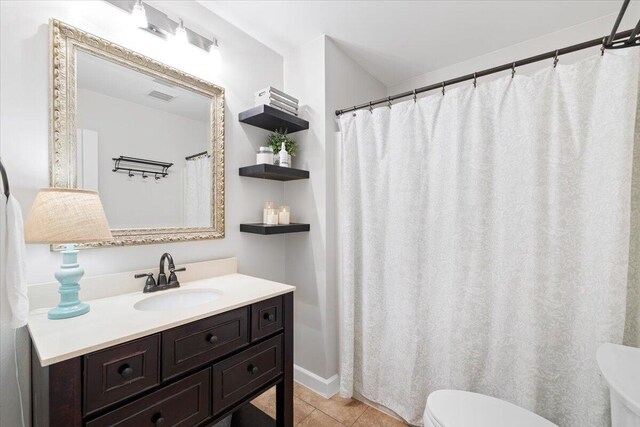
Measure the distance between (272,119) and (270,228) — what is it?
0.73m

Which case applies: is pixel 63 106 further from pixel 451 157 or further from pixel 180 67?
pixel 451 157

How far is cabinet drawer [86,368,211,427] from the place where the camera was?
2.90 feet

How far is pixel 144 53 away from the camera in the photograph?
4.70 feet

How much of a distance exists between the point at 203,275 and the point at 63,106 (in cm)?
102

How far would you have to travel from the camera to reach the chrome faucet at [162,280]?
135cm

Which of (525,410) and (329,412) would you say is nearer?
(525,410)

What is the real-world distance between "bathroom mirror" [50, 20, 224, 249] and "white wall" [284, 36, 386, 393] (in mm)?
608

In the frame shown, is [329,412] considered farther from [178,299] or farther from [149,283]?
[149,283]

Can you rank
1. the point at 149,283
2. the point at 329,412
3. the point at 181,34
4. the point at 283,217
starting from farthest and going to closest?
1. the point at 283,217
2. the point at 329,412
3. the point at 181,34
4. the point at 149,283

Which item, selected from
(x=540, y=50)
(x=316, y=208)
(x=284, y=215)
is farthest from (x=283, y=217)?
(x=540, y=50)

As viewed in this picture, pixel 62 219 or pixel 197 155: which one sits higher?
pixel 197 155

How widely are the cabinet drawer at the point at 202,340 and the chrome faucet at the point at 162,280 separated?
449mm

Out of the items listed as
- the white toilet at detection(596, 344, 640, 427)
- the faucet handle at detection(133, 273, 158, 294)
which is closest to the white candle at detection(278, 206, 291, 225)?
the faucet handle at detection(133, 273, 158, 294)

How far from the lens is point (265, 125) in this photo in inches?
77.2
